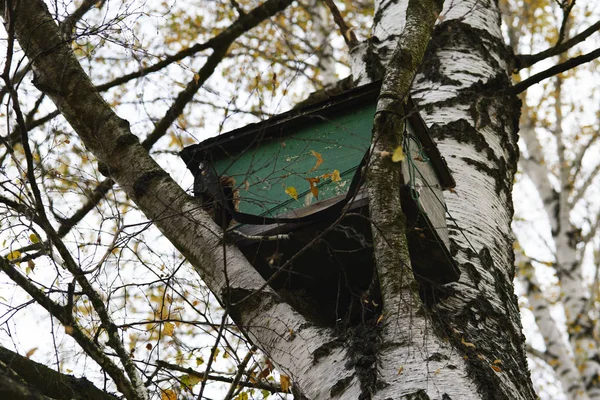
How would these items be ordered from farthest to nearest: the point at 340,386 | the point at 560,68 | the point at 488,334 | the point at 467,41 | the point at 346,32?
the point at 346,32
the point at 467,41
the point at 560,68
the point at 488,334
the point at 340,386

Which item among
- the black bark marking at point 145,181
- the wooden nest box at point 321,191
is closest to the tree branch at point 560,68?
the wooden nest box at point 321,191

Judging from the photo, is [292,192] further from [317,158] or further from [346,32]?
[346,32]

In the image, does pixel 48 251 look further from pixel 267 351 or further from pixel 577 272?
pixel 577 272

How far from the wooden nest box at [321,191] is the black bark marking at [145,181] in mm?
169

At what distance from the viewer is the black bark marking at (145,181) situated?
2.35m

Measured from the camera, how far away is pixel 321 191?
92.3 inches

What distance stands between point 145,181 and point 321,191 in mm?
554

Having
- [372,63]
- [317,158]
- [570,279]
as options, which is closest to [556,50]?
[372,63]

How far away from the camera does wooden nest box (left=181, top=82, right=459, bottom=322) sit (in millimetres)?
2256

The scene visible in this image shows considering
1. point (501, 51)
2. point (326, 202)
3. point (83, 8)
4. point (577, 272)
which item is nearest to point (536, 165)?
point (577, 272)

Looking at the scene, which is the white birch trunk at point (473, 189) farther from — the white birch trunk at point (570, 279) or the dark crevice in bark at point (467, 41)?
the white birch trunk at point (570, 279)

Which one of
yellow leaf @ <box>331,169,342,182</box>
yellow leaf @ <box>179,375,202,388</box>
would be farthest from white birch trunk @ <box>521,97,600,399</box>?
yellow leaf @ <box>331,169,342,182</box>

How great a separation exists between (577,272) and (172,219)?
19.3 feet

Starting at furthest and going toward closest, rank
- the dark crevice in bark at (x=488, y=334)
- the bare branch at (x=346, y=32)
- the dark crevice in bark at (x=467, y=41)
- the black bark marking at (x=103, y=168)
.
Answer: the bare branch at (x=346, y=32), the dark crevice in bark at (x=467, y=41), the black bark marking at (x=103, y=168), the dark crevice in bark at (x=488, y=334)
